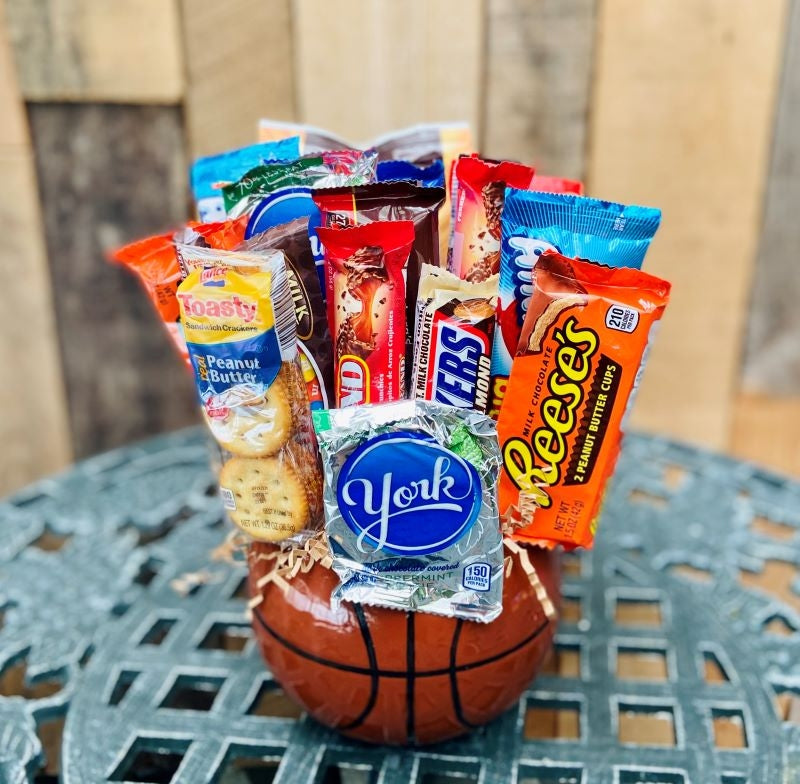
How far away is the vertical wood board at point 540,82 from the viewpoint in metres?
1.29

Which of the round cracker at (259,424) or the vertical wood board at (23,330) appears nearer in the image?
the round cracker at (259,424)

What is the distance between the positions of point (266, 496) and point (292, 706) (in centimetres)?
33

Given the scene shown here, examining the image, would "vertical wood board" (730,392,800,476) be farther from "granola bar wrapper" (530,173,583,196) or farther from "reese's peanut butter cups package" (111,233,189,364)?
"reese's peanut butter cups package" (111,233,189,364)

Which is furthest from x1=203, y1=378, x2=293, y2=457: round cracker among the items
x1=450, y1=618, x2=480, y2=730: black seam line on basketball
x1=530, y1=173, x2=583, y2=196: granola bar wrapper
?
x1=530, y1=173, x2=583, y2=196: granola bar wrapper

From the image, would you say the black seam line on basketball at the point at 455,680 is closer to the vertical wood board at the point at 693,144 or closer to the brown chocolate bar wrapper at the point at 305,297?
the brown chocolate bar wrapper at the point at 305,297

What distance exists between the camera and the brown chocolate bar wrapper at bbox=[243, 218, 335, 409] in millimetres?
626

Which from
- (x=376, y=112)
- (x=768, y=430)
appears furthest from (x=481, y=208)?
(x=768, y=430)

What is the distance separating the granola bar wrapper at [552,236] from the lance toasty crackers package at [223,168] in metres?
0.23

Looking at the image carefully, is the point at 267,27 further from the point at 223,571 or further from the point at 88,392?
the point at 223,571

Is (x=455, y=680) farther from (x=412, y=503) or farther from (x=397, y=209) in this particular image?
(x=397, y=209)

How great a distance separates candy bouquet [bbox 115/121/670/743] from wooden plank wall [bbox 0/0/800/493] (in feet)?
2.37

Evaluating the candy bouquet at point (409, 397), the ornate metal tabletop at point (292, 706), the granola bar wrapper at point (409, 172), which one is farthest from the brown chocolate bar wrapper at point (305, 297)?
the ornate metal tabletop at point (292, 706)

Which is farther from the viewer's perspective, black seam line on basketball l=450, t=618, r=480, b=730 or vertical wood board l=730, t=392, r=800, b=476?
vertical wood board l=730, t=392, r=800, b=476

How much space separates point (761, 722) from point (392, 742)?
0.34m
